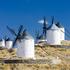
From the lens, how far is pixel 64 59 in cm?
6506

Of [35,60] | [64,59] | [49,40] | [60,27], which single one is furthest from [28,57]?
[60,27]

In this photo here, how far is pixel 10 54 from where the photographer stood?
69750 mm

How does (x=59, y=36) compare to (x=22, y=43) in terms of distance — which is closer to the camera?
(x=22, y=43)

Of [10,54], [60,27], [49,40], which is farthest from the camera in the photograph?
[60,27]

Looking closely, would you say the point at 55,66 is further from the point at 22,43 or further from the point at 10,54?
the point at 10,54

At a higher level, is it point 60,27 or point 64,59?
point 60,27

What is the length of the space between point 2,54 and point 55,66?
12.8 m

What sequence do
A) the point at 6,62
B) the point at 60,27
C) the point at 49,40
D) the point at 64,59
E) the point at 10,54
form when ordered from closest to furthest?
the point at 6,62 → the point at 64,59 → the point at 10,54 → the point at 49,40 → the point at 60,27

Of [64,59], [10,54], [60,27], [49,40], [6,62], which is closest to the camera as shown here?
[6,62]

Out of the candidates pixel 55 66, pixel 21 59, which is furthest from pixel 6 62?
pixel 55 66

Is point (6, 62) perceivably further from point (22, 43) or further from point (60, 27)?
point (60, 27)

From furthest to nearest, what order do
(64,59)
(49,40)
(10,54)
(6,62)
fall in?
(49,40) < (10,54) < (64,59) < (6,62)

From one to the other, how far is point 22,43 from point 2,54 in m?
8.70

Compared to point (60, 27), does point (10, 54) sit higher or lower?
lower
